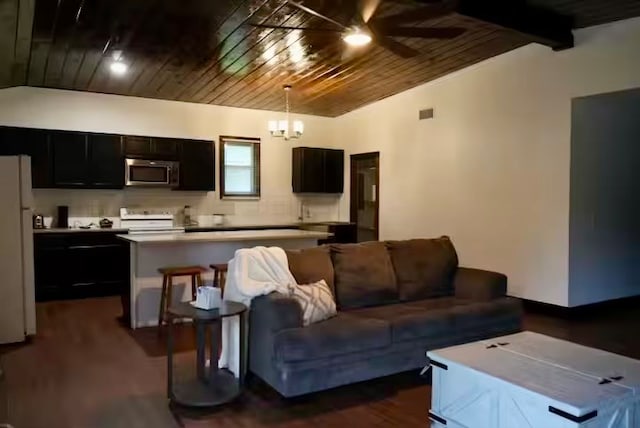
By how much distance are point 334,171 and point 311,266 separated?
501 cm

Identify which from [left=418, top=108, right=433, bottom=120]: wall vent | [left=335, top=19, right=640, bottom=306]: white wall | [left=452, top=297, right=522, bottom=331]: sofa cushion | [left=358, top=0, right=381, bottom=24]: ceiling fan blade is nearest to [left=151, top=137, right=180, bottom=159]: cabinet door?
[left=335, top=19, right=640, bottom=306]: white wall

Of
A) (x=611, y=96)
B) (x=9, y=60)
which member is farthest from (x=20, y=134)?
(x=611, y=96)

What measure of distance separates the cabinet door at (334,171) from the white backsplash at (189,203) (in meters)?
0.28

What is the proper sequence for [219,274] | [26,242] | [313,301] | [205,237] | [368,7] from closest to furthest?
1. [313,301]
2. [368,7]
3. [26,242]
4. [205,237]
5. [219,274]

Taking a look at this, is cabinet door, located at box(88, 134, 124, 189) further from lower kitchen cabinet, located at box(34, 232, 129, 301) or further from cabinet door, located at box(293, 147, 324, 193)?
cabinet door, located at box(293, 147, 324, 193)

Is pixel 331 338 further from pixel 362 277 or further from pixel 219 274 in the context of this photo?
pixel 219 274

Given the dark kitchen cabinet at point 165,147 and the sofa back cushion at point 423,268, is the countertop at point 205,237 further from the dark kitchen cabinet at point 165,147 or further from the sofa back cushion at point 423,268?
the dark kitchen cabinet at point 165,147

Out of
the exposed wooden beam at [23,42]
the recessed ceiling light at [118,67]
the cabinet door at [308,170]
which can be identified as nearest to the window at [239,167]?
the cabinet door at [308,170]

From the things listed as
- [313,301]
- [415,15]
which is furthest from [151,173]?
[415,15]

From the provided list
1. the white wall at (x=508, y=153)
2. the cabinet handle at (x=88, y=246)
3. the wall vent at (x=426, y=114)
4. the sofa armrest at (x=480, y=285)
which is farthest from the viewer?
the wall vent at (x=426, y=114)

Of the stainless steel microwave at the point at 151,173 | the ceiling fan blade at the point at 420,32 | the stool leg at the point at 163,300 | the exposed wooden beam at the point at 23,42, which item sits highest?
the exposed wooden beam at the point at 23,42

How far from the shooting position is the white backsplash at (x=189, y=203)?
22.2 feet

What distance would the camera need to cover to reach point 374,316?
3.68 m

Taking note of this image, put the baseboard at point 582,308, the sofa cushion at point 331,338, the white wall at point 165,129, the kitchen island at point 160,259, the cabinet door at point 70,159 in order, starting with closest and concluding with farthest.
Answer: the sofa cushion at point 331,338
the kitchen island at point 160,259
the baseboard at point 582,308
the cabinet door at point 70,159
the white wall at point 165,129
